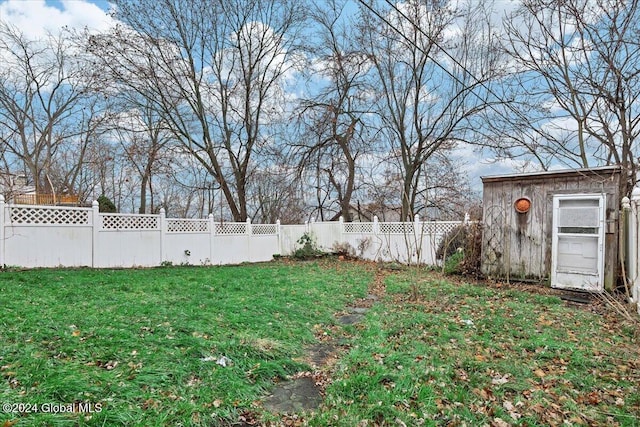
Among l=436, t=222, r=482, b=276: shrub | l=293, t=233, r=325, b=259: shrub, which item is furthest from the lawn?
l=293, t=233, r=325, b=259: shrub

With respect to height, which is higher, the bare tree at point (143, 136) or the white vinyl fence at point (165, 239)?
the bare tree at point (143, 136)

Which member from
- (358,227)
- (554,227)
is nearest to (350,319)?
(554,227)

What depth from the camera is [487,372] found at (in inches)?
102

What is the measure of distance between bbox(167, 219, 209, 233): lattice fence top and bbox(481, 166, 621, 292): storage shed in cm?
764

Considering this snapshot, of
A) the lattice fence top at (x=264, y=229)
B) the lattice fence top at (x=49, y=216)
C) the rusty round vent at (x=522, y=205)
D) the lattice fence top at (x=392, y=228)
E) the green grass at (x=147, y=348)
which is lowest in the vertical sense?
the green grass at (x=147, y=348)

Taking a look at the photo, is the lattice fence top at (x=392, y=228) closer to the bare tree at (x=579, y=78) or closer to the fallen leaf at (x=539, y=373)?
the bare tree at (x=579, y=78)

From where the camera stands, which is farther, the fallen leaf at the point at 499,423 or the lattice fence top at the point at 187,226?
the lattice fence top at the point at 187,226

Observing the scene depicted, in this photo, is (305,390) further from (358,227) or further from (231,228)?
(358,227)

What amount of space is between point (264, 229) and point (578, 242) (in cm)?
911

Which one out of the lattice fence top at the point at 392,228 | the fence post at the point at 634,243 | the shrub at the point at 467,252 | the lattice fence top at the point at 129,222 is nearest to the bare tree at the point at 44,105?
the lattice fence top at the point at 129,222

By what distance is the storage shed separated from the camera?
5555 millimetres

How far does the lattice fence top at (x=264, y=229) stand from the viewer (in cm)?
1188

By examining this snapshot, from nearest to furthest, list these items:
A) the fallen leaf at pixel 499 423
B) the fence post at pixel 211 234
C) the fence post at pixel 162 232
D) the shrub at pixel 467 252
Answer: the fallen leaf at pixel 499 423 < the shrub at pixel 467 252 < the fence post at pixel 162 232 < the fence post at pixel 211 234

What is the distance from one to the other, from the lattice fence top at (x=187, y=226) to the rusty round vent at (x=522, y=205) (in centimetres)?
822
